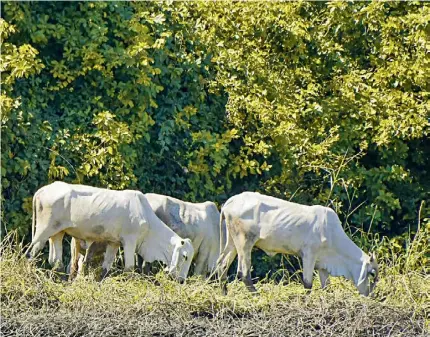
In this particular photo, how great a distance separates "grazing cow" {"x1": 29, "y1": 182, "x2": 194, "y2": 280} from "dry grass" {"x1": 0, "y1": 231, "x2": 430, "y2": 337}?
1.69ft

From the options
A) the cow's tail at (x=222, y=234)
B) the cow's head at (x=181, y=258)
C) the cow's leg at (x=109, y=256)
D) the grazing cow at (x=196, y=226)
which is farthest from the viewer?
the grazing cow at (x=196, y=226)

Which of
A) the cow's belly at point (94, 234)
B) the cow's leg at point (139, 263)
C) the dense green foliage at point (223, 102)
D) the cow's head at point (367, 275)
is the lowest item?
the cow's leg at point (139, 263)

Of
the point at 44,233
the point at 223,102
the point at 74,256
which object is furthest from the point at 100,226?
the point at 223,102

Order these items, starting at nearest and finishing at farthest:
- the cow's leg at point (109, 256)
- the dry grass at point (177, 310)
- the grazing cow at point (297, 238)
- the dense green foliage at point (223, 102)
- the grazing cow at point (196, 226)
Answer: the dry grass at point (177, 310) → the grazing cow at point (297, 238) → the cow's leg at point (109, 256) → the grazing cow at point (196, 226) → the dense green foliage at point (223, 102)

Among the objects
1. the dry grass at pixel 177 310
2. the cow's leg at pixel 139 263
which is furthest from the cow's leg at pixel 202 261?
the dry grass at pixel 177 310

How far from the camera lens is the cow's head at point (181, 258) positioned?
433 inches

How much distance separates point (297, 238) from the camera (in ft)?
35.4

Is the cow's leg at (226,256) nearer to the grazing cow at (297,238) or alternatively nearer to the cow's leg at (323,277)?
the grazing cow at (297,238)

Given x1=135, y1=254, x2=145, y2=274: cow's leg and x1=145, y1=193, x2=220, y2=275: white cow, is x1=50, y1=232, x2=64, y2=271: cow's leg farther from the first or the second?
x1=145, y1=193, x2=220, y2=275: white cow

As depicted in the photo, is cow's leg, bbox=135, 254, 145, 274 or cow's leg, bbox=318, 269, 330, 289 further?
cow's leg, bbox=135, 254, 145, 274

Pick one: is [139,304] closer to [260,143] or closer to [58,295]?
[58,295]

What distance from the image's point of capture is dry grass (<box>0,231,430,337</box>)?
9758 mm

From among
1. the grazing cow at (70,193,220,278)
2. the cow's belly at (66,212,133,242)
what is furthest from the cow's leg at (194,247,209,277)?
the cow's belly at (66,212,133,242)

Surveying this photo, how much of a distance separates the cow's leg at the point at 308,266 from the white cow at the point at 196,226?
120 centimetres
